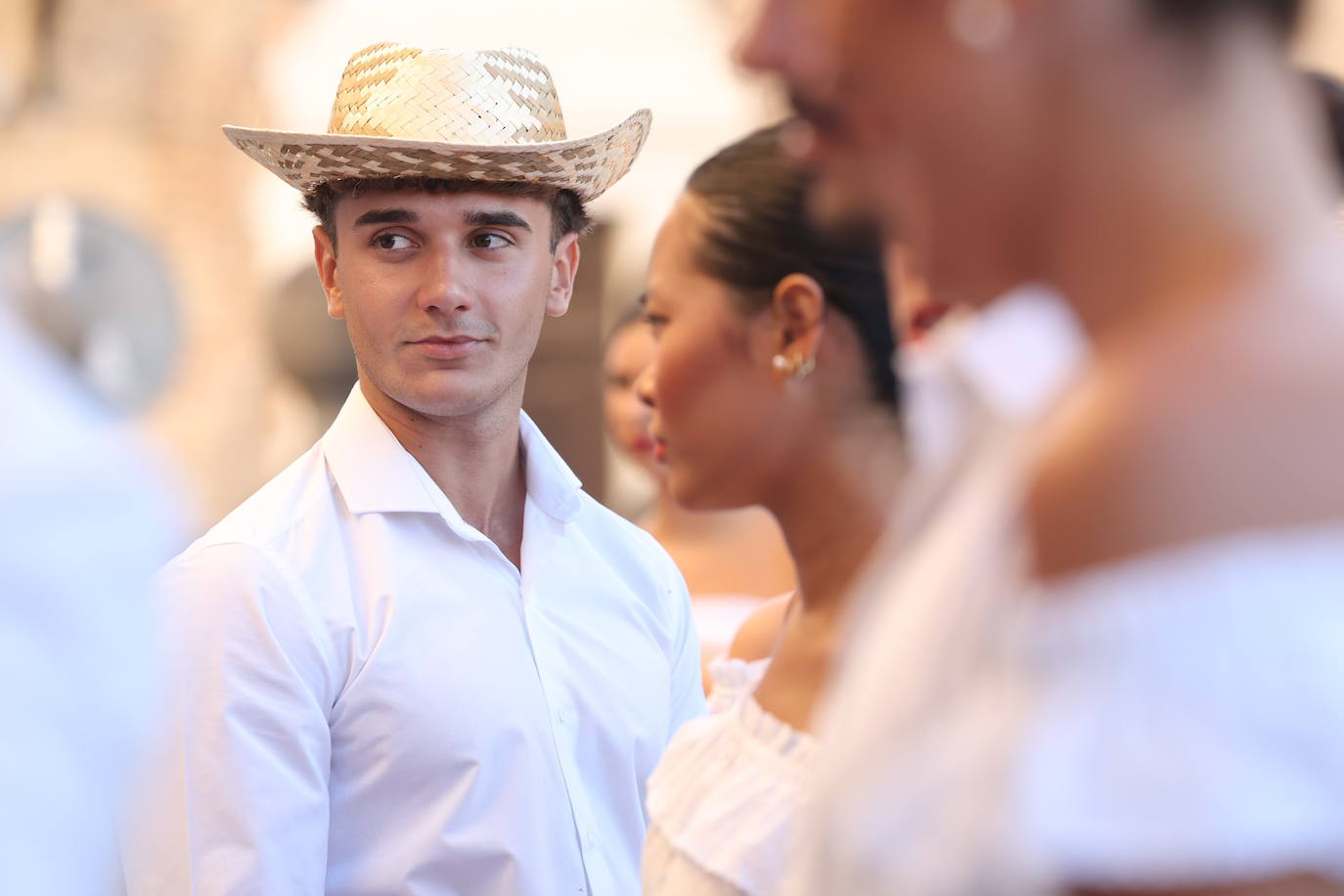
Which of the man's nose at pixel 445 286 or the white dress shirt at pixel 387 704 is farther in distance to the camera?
the man's nose at pixel 445 286

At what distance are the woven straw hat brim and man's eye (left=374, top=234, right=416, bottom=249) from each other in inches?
3.6

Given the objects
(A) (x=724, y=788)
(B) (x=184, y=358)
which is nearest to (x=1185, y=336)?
(A) (x=724, y=788)

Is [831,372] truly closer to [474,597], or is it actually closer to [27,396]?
[474,597]

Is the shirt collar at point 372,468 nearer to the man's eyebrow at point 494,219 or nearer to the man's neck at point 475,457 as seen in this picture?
the man's neck at point 475,457

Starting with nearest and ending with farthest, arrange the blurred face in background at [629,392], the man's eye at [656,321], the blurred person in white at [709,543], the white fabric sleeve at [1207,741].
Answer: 1. the white fabric sleeve at [1207,741]
2. the man's eye at [656,321]
3. the blurred person in white at [709,543]
4. the blurred face in background at [629,392]

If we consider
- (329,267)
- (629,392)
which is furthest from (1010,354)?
(629,392)

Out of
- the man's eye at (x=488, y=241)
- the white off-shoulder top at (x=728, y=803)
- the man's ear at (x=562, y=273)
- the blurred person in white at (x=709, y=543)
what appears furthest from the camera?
the blurred person in white at (x=709, y=543)

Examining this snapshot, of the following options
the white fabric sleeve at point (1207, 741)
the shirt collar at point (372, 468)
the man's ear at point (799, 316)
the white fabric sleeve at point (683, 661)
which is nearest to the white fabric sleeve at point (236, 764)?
the shirt collar at point (372, 468)

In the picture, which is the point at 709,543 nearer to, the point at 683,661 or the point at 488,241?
the point at 683,661

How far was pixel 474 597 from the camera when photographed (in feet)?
7.46

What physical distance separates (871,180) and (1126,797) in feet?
1.30

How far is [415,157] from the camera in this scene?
2.34m

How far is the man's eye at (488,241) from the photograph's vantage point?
2.42 metres

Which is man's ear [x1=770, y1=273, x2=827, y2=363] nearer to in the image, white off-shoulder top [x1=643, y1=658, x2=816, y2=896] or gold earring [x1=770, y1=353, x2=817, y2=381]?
gold earring [x1=770, y1=353, x2=817, y2=381]
